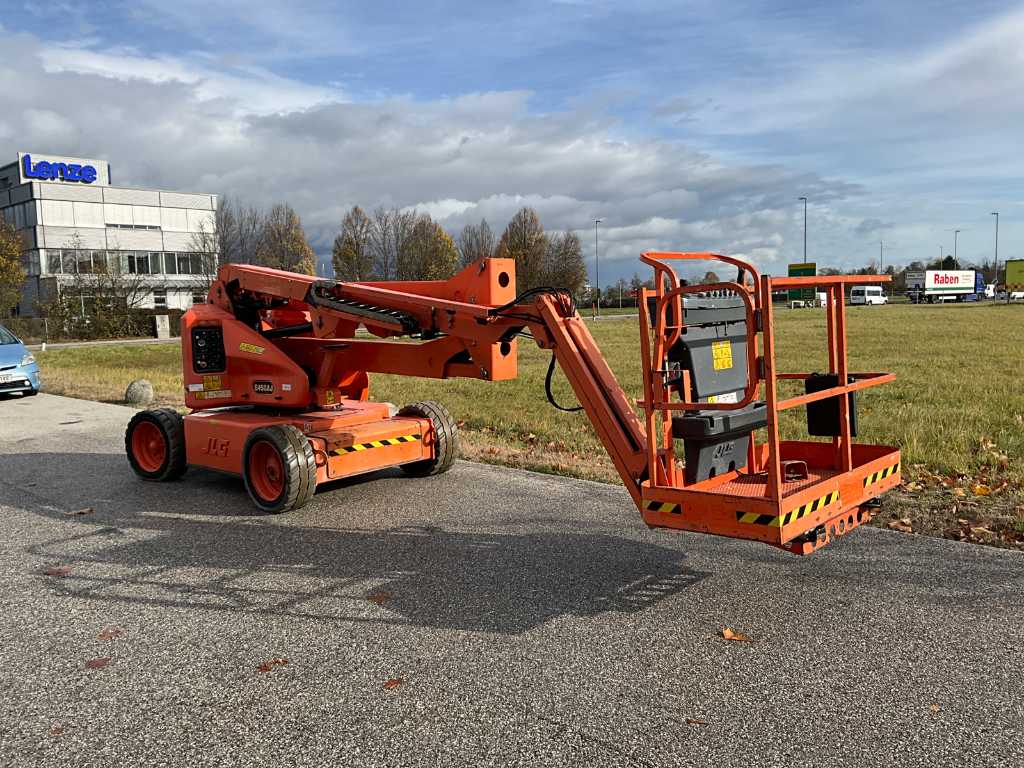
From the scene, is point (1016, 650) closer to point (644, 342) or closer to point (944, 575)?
point (944, 575)

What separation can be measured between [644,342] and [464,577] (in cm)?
197

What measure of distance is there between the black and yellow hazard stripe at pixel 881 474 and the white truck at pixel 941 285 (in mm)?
95229

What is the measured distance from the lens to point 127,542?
6.77 metres

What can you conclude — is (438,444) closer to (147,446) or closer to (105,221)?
(147,446)

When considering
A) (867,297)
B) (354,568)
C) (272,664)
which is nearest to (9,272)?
(354,568)

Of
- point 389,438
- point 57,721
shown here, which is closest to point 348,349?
point 389,438

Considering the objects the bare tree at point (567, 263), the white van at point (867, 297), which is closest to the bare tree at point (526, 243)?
the bare tree at point (567, 263)

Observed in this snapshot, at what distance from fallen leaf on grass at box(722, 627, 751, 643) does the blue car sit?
15733mm

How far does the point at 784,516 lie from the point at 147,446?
693 cm

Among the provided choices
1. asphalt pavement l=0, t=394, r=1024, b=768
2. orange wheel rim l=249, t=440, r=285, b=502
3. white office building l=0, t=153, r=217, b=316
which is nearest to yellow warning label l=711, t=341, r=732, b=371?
asphalt pavement l=0, t=394, r=1024, b=768

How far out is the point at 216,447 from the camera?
27.6 feet

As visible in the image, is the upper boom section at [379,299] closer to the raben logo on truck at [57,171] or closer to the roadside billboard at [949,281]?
the raben logo on truck at [57,171]

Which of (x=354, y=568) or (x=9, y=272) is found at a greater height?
(x=9, y=272)

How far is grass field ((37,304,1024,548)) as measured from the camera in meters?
8.43
